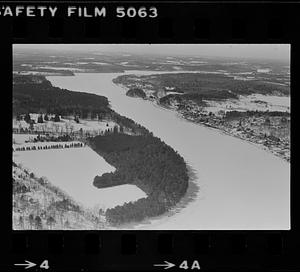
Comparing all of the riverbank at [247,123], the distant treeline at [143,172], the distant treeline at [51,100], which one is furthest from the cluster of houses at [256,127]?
the distant treeline at [51,100]

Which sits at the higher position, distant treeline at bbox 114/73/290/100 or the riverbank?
distant treeline at bbox 114/73/290/100

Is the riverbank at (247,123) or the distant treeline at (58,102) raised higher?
the distant treeline at (58,102)

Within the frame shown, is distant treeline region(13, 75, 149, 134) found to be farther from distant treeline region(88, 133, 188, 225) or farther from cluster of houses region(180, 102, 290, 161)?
cluster of houses region(180, 102, 290, 161)

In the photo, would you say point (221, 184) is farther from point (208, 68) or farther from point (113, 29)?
point (113, 29)
